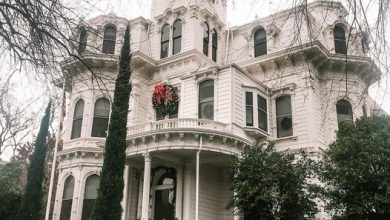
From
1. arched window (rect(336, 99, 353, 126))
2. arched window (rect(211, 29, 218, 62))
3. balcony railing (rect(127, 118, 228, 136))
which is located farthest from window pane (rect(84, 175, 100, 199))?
arched window (rect(336, 99, 353, 126))

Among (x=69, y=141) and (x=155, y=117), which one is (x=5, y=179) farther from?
(x=155, y=117)

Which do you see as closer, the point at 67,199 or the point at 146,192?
the point at 146,192

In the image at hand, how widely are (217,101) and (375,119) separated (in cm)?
673

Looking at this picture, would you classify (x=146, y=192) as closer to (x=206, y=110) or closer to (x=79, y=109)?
(x=206, y=110)

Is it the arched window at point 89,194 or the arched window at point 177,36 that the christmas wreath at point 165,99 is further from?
the arched window at point 89,194

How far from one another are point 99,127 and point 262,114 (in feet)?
26.9

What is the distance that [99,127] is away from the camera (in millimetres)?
21859

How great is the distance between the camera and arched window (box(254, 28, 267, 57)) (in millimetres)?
22734

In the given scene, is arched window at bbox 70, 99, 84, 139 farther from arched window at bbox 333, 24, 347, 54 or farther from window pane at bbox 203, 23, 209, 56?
arched window at bbox 333, 24, 347, 54

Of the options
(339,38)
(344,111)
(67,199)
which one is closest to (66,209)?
(67,199)

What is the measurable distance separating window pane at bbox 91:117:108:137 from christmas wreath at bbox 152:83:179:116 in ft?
9.80

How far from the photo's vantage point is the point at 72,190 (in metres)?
21.1

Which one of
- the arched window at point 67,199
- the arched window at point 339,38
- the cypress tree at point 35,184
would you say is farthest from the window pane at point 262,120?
the cypress tree at point 35,184

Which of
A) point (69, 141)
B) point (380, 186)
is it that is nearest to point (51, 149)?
point (69, 141)
